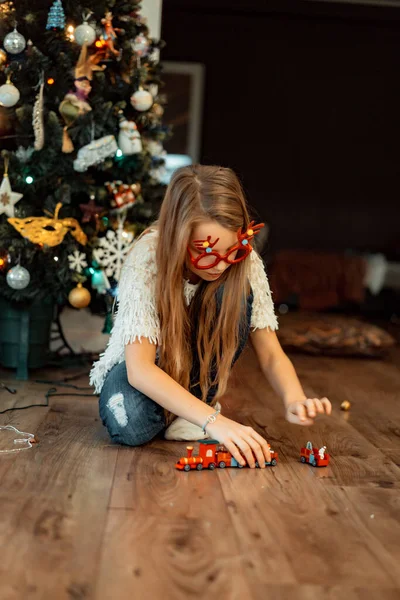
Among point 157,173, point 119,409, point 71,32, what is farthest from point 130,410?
point 71,32

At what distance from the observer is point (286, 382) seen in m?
2.06

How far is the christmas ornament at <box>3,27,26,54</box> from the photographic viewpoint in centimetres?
263

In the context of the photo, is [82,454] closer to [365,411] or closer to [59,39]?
[365,411]

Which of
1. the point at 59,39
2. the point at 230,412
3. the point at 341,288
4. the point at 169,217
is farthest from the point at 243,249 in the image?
the point at 341,288

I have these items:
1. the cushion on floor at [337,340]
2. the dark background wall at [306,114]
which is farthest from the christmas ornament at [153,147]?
the dark background wall at [306,114]

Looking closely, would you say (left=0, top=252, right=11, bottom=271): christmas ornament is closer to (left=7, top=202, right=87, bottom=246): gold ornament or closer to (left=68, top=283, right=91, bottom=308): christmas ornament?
(left=7, top=202, right=87, bottom=246): gold ornament

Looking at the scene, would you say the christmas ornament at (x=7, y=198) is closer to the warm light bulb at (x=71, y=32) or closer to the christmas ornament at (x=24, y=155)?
the christmas ornament at (x=24, y=155)

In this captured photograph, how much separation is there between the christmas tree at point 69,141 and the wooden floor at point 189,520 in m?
0.65

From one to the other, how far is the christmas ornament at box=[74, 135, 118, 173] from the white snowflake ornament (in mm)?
251

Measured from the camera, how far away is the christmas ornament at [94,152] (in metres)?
2.77

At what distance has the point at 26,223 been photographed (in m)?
2.74

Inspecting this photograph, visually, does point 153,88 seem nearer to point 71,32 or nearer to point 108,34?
point 108,34

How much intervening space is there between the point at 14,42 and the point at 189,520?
186 cm

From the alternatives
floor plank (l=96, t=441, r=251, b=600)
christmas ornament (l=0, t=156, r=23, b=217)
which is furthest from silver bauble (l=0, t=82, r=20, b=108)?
floor plank (l=96, t=441, r=251, b=600)
